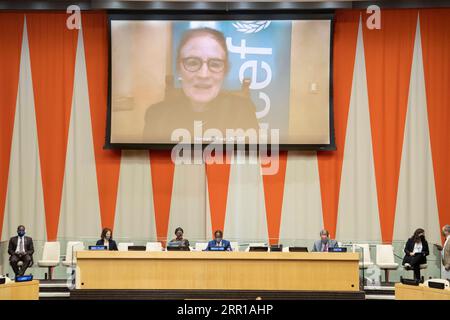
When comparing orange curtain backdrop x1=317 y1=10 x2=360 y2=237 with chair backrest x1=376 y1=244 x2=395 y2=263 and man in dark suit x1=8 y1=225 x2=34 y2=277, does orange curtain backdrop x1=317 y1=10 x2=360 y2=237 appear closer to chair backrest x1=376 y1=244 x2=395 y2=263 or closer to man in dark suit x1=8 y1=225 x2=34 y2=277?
chair backrest x1=376 y1=244 x2=395 y2=263

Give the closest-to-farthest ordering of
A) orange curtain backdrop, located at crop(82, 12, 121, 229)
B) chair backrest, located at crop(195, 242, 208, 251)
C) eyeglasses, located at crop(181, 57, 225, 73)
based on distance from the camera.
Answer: chair backrest, located at crop(195, 242, 208, 251) < eyeglasses, located at crop(181, 57, 225, 73) < orange curtain backdrop, located at crop(82, 12, 121, 229)

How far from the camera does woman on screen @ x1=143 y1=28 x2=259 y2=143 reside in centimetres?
1151

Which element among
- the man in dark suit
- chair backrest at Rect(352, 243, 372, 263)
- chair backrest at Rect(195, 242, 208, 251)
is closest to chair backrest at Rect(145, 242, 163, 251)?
chair backrest at Rect(195, 242, 208, 251)

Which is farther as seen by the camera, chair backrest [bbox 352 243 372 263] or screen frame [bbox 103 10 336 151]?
screen frame [bbox 103 10 336 151]

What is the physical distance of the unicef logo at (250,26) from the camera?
11562 millimetres

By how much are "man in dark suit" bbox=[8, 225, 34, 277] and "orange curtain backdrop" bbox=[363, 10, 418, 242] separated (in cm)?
601

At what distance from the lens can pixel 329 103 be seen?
11492 millimetres

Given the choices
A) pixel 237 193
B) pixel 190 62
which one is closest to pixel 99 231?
pixel 237 193

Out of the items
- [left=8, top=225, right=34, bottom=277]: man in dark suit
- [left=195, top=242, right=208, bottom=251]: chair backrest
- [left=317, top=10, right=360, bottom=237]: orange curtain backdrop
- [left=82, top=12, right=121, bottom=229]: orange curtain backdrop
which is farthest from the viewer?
[left=82, top=12, right=121, bottom=229]: orange curtain backdrop

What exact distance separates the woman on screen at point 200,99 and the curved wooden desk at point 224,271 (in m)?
3.92

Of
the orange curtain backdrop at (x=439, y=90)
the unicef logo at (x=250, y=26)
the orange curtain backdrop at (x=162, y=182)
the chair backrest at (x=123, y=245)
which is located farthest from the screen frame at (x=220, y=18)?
the chair backrest at (x=123, y=245)

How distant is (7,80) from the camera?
11891 millimetres

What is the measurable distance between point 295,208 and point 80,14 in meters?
5.25

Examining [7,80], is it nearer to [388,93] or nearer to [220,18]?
[220,18]
